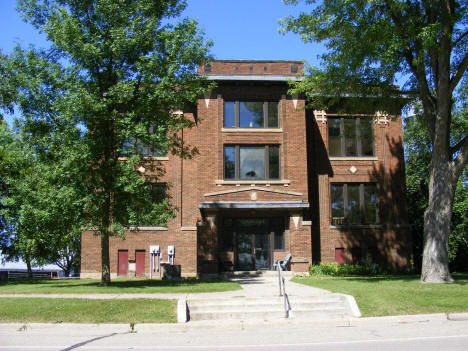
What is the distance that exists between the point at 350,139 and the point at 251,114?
625 cm

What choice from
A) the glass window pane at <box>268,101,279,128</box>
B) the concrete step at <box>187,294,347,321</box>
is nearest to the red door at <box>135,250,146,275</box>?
the glass window pane at <box>268,101,279,128</box>

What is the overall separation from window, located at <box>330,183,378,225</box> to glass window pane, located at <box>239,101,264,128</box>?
230 inches

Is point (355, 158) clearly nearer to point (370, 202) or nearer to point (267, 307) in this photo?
point (370, 202)

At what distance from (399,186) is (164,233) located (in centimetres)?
1388

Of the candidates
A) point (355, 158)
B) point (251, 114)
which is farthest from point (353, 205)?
point (251, 114)

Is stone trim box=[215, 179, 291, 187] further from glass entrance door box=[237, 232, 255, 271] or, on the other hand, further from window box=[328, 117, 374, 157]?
window box=[328, 117, 374, 157]

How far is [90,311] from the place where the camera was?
1092 centimetres

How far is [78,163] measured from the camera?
15.7 meters

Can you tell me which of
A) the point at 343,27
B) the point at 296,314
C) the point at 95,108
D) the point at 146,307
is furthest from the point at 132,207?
the point at 343,27

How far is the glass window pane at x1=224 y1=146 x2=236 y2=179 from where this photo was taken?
24.8m

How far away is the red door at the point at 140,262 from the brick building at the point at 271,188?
5cm

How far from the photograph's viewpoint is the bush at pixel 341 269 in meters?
23.2

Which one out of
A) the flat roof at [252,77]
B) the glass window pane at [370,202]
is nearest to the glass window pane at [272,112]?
the flat roof at [252,77]

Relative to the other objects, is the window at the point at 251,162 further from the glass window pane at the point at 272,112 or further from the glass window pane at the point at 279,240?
the glass window pane at the point at 279,240
